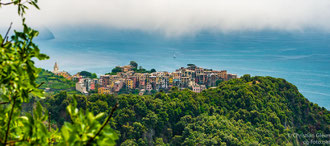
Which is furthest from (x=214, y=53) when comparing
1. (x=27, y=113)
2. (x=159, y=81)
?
(x=27, y=113)

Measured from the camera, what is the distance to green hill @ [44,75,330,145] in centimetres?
1316

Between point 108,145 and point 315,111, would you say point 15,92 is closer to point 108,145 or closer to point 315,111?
point 108,145

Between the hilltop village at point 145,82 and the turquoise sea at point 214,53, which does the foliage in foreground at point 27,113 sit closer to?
the hilltop village at point 145,82

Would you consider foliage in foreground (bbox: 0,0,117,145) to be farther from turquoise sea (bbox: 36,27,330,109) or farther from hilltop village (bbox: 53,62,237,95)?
turquoise sea (bbox: 36,27,330,109)

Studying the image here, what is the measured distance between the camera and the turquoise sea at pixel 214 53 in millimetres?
59750

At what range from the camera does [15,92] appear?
1.56 meters

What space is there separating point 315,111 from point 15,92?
74.2ft

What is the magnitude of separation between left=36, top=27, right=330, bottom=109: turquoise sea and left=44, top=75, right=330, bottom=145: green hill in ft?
75.0

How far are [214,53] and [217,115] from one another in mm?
78028

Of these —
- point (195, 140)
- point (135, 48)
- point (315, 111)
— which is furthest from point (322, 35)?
point (195, 140)

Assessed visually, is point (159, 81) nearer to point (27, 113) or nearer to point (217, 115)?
point (217, 115)

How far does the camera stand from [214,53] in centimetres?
9275

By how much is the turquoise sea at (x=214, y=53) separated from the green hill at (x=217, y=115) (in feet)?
75.0

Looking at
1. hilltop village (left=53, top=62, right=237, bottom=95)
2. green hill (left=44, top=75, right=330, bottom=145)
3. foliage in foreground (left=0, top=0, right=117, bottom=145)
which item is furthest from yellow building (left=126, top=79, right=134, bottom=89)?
foliage in foreground (left=0, top=0, right=117, bottom=145)
